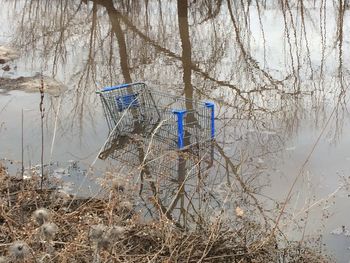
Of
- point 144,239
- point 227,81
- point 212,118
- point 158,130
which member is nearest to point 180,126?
point 212,118

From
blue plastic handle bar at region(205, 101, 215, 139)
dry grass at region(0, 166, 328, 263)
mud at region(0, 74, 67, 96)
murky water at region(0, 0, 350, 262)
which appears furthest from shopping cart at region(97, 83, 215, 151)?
mud at region(0, 74, 67, 96)

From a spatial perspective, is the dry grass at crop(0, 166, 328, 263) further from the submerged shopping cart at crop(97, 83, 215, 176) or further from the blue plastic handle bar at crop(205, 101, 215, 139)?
the blue plastic handle bar at crop(205, 101, 215, 139)

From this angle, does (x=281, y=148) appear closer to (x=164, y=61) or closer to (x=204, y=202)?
(x=204, y=202)

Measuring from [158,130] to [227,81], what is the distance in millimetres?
2743

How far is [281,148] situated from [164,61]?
13.1ft

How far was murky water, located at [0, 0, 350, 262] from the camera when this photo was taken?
5.70 m

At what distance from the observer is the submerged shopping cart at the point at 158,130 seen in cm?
601

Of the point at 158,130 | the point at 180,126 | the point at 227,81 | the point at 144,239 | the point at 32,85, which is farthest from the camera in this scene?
the point at 32,85

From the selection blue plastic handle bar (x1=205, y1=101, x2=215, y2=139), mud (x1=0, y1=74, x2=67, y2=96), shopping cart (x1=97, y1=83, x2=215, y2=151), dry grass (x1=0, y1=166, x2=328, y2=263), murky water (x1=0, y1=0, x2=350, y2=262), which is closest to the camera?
dry grass (x1=0, y1=166, x2=328, y2=263)

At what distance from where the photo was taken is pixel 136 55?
410 inches

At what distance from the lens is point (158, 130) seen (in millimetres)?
6574

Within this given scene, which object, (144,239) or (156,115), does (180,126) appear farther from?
(144,239)

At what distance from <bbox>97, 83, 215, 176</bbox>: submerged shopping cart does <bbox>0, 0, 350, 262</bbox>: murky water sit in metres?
0.25

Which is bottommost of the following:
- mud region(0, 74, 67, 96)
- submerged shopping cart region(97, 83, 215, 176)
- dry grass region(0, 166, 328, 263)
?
dry grass region(0, 166, 328, 263)
